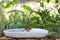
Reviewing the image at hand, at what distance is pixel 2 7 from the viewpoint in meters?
1.91

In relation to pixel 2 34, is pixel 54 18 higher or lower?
higher

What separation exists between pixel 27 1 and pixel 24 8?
3.4 inches

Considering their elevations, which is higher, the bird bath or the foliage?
the foliage

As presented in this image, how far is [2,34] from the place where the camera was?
1906 mm

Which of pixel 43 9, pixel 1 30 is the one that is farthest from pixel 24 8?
pixel 1 30

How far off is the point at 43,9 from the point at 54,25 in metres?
0.21

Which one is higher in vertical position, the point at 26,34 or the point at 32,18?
the point at 32,18

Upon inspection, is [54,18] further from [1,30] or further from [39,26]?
[1,30]

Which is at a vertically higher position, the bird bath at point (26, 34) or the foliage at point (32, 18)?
the foliage at point (32, 18)

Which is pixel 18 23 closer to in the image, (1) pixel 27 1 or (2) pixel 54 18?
(1) pixel 27 1

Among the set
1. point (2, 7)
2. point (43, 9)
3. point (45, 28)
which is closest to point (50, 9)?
point (43, 9)

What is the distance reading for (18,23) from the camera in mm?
1902

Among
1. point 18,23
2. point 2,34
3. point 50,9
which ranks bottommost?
point 2,34

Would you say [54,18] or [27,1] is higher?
[27,1]
